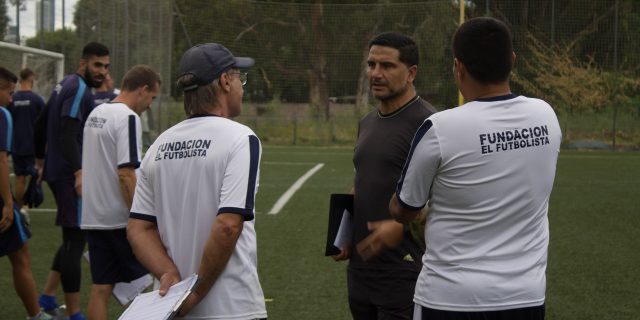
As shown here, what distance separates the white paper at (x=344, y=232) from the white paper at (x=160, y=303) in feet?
3.91

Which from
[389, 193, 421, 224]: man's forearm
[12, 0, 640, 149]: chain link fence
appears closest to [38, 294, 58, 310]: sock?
[389, 193, 421, 224]: man's forearm

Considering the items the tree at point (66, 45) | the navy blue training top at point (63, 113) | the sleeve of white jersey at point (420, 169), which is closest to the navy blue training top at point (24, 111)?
the navy blue training top at point (63, 113)

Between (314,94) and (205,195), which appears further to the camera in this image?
(314,94)

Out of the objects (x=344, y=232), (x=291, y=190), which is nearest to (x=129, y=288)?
(x=344, y=232)

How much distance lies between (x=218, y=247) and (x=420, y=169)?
80 cm

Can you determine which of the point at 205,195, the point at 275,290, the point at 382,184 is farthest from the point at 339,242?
the point at 275,290

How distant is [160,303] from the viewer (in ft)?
11.9

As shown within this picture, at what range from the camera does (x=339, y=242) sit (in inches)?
190

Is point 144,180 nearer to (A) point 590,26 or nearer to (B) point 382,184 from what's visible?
(B) point 382,184

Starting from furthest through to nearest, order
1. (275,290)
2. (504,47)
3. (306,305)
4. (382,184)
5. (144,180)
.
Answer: (275,290), (306,305), (382,184), (144,180), (504,47)

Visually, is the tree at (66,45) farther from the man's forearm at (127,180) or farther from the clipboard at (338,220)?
the clipboard at (338,220)

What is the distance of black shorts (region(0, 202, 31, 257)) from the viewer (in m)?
7.34

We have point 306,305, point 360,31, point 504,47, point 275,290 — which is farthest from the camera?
point 360,31

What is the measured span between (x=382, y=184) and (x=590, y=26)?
1094 inches
